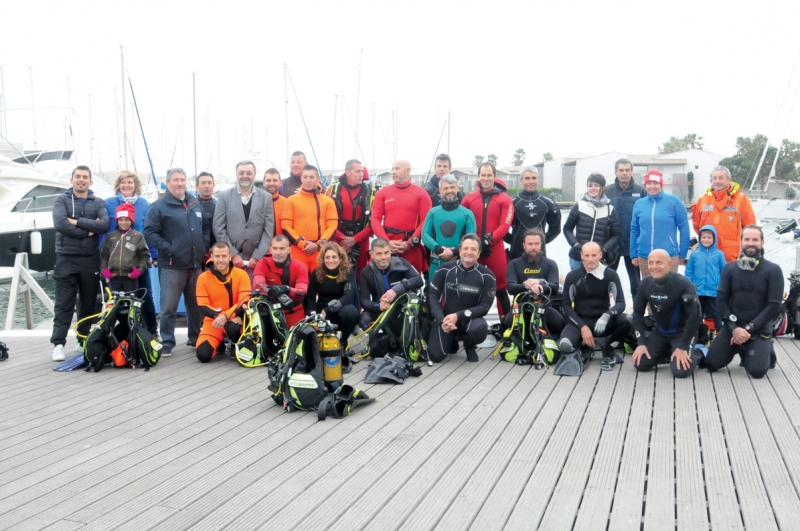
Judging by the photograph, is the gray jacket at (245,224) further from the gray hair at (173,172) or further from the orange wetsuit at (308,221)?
the gray hair at (173,172)

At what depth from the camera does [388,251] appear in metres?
6.76

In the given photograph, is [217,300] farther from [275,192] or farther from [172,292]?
[275,192]

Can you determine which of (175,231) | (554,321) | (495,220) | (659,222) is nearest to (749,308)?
(659,222)

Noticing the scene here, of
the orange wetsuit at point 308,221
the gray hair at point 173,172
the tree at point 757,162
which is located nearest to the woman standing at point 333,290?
the orange wetsuit at point 308,221

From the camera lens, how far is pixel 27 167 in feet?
63.3

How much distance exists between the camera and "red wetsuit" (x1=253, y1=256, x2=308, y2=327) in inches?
265

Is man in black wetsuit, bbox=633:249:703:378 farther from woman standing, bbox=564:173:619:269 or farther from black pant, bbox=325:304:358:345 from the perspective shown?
black pant, bbox=325:304:358:345

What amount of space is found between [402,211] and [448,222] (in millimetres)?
541

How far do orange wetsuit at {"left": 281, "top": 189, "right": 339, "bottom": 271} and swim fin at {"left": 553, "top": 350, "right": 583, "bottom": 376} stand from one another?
256cm

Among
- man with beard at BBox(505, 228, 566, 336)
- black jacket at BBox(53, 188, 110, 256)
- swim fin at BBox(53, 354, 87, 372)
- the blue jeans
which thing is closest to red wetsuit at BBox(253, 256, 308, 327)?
the blue jeans

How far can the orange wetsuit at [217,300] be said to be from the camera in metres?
6.45

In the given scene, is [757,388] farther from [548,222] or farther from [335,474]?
[335,474]

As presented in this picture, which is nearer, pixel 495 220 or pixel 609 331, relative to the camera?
pixel 609 331

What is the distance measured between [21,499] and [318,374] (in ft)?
6.47
